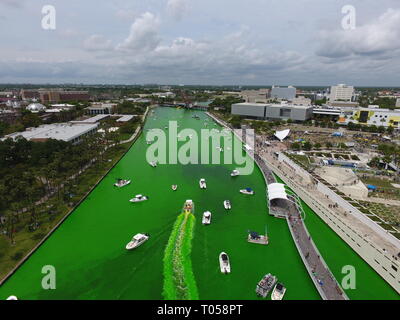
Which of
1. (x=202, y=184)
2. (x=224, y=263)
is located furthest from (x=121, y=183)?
(x=224, y=263)

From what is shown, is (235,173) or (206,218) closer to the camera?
(206,218)

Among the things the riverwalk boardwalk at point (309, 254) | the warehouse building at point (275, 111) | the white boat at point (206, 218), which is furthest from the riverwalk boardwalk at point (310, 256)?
the warehouse building at point (275, 111)

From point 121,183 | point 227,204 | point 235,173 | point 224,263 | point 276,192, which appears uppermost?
point 276,192

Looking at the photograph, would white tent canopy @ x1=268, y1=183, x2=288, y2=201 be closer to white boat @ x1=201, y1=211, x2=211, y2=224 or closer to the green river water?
the green river water

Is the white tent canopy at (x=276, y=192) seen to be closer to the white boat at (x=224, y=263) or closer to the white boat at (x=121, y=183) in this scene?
the white boat at (x=224, y=263)

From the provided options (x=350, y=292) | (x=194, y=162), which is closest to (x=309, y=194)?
(x=350, y=292)

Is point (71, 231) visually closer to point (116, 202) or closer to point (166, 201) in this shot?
point (116, 202)

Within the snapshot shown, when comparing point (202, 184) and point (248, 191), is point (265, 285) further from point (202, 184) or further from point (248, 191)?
point (202, 184)
